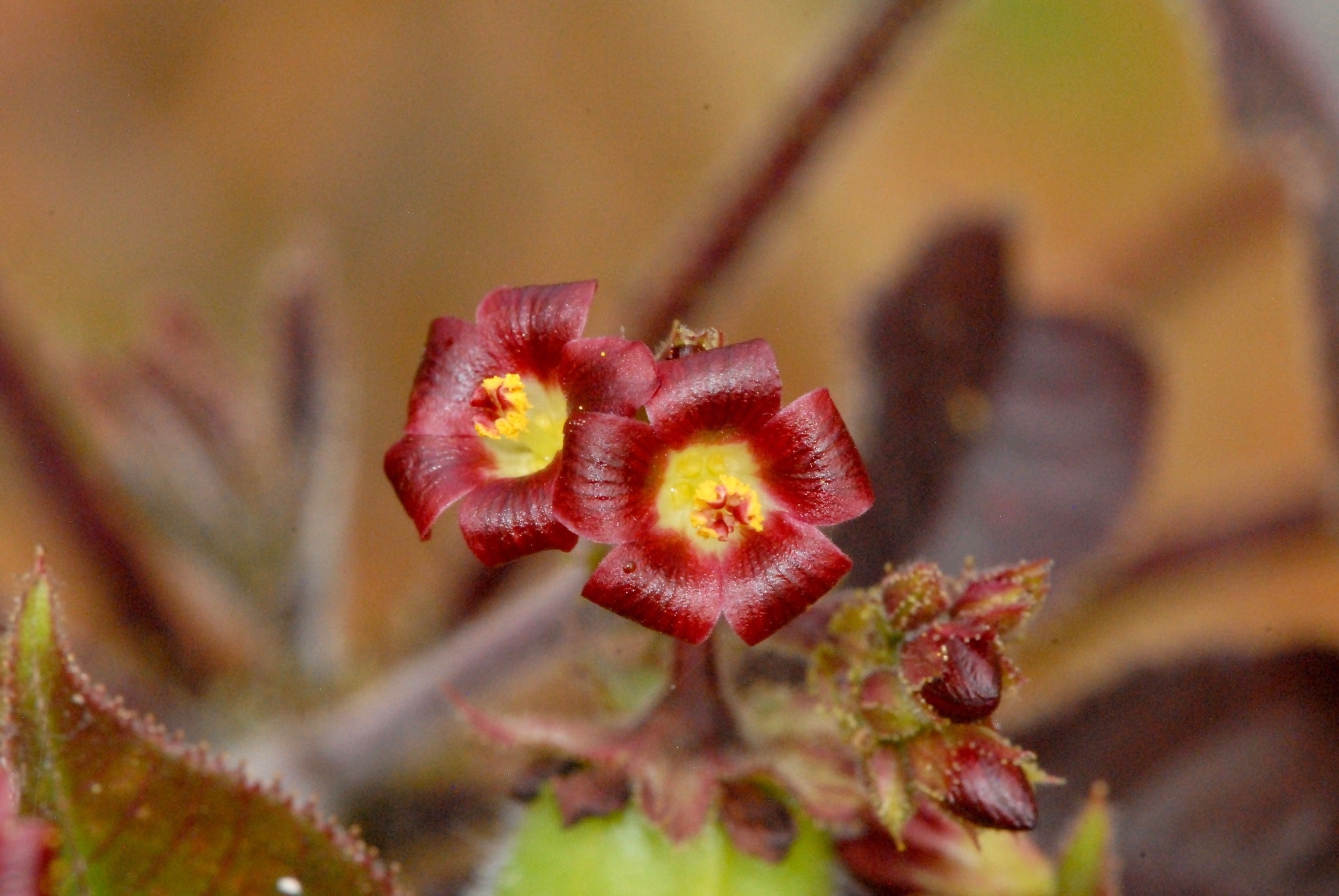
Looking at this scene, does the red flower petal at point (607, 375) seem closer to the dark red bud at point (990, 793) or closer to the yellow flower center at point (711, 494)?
the yellow flower center at point (711, 494)

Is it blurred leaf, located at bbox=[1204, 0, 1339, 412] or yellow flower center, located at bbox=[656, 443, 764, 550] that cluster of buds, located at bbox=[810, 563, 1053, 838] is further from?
blurred leaf, located at bbox=[1204, 0, 1339, 412]

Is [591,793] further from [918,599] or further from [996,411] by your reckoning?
[996,411]

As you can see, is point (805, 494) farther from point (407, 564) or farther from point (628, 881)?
point (407, 564)

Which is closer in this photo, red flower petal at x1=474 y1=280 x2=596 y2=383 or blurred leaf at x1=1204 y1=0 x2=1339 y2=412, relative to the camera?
red flower petal at x1=474 y1=280 x2=596 y2=383

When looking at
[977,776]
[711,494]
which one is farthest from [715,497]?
[977,776]

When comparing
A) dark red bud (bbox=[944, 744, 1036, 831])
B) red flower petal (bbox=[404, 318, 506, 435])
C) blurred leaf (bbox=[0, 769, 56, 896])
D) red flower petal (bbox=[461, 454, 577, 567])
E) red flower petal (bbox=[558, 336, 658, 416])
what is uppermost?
red flower petal (bbox=[404, 318, 506, 435])

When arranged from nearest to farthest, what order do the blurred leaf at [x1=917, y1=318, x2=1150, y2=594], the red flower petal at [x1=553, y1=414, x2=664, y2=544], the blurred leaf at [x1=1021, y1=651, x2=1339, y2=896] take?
the red flower petal at [x1=553, y1=414, x2=664, y2=544] < the blurred leaf at [x1=1021, y1=651, x2=1339, y2=896] < the blurred leaf at [x1=917, y1=318, x2=1150, y2=594]

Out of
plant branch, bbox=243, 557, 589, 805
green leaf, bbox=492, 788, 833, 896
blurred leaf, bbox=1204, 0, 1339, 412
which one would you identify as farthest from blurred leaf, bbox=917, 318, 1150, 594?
green leaf, bbox=492, 788, 833, 896
